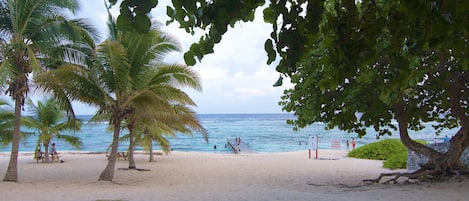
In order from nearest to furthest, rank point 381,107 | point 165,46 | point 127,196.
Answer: point 127,196
point 381,107
point 165,46

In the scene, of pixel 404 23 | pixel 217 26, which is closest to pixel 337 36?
pixel 404 23

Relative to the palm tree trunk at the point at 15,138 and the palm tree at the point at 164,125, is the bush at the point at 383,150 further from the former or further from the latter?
the palm tree trunk at the point at 15,138

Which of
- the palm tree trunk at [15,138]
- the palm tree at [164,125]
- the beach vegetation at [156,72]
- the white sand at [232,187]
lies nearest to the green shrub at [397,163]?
the white sand at [232,187]

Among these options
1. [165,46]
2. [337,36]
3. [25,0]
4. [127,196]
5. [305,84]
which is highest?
[25,0]

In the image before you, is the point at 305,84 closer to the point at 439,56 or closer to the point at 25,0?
the point at 439,56

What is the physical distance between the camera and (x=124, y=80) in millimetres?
12125

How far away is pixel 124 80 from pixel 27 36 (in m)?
2.85

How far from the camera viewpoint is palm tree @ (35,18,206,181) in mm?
11891

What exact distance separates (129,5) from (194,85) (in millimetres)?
11867

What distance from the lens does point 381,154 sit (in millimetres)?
21641

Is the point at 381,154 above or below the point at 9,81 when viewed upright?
below

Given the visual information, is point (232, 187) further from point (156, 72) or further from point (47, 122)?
point (47, 122)

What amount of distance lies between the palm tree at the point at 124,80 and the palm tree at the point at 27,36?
841 millimetres

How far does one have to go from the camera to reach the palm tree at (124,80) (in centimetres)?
1189
